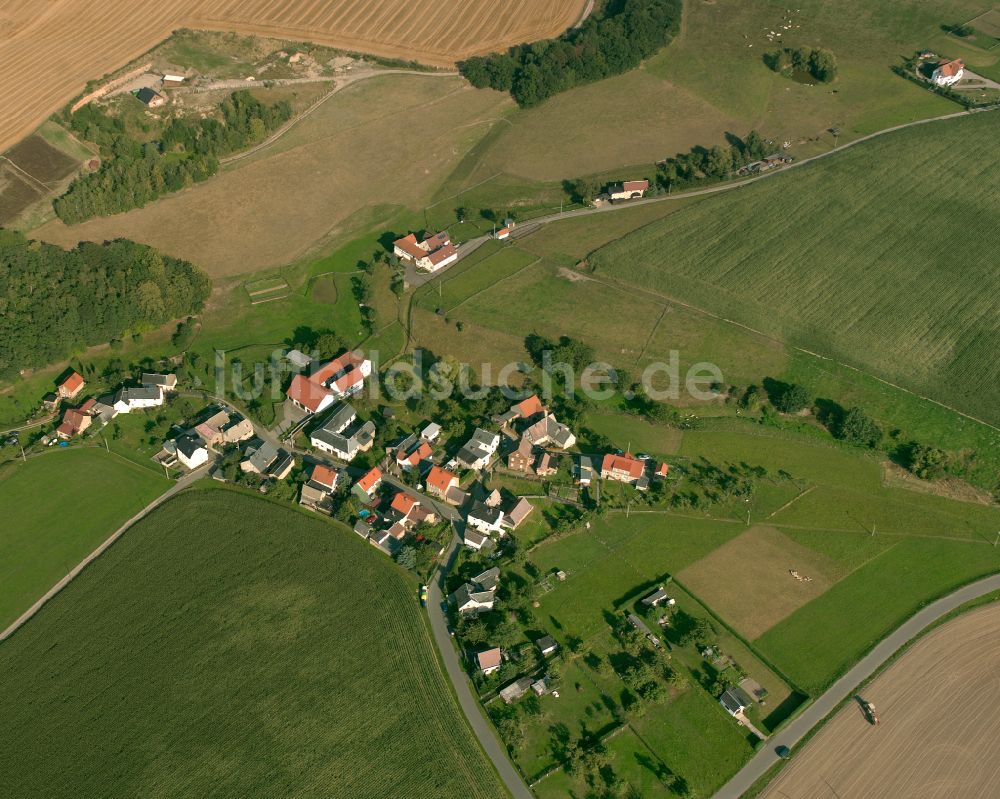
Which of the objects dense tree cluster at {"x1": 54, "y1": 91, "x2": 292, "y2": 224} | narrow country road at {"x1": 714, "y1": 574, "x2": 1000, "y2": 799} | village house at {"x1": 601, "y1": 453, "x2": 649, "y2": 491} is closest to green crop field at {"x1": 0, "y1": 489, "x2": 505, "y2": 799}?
narrow country road at {"x1": 714, "y1": 574, "x2": 1000, "y2": 799}

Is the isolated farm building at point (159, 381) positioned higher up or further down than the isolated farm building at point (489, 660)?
higher up

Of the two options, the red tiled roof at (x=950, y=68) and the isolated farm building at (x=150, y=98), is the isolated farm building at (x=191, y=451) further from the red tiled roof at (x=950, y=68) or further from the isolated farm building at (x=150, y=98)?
the red tiled roof at (x=950, y=68)

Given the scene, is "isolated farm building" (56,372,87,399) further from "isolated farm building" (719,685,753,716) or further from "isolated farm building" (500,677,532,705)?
"isolated farm building" (719,685,753,716)

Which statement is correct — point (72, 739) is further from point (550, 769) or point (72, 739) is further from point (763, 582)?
point (763, 582)

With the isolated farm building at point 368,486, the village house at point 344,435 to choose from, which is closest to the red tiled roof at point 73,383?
the village house at point 344,435

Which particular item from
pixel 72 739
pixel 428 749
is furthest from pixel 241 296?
pixel 428 749

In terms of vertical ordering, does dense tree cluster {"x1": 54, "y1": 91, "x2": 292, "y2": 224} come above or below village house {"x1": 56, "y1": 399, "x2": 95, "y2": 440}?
above
